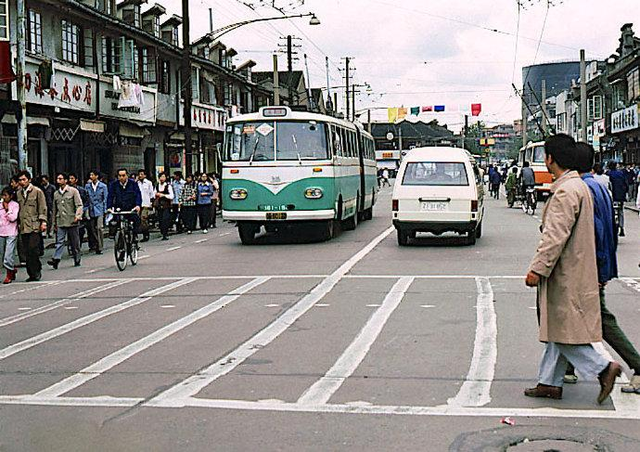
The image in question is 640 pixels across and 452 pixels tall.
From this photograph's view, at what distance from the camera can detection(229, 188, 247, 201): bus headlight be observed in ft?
73.2

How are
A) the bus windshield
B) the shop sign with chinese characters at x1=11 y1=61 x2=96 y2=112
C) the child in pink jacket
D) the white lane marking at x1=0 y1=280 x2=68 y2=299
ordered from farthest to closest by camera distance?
1. the shop sign with chinese characters at x1=11 y1=61 x2=96 y2=112
2. the bus windshield
3. the child in pink jacket
4. the white lane marking at x1=0 y1=280 x2=68 y2=299

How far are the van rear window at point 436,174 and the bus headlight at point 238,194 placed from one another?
3.76 metres

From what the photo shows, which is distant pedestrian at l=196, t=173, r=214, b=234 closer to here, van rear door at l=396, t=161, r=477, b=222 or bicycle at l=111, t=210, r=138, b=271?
van rear door at l=396, t=161, r=477, b=222

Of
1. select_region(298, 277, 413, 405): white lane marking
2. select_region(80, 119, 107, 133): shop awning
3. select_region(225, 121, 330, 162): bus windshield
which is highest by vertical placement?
select_region(80, 119, 107, 133): shop awning

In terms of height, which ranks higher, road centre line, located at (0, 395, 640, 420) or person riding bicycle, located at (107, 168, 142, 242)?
person riding bicycle, located at (107, 168, 142, 242)

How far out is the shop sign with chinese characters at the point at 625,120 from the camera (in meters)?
49.1

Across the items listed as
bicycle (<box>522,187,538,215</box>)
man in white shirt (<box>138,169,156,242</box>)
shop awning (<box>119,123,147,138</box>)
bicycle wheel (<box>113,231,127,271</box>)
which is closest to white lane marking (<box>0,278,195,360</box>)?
bicycle wheel (<box>113,231,127,271</box>)

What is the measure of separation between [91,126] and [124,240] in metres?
12.6

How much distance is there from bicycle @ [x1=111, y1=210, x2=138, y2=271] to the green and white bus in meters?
4.02

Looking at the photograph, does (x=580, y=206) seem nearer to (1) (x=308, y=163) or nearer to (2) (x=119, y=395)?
(2) (x=119, y=395)

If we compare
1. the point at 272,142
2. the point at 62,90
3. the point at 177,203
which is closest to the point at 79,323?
the point at 272,142

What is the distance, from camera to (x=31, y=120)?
26594 mm

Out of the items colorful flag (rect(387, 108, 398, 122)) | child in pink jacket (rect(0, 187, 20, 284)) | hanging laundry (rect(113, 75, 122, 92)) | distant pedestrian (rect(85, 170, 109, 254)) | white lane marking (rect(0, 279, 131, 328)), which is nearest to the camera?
white lane marking (rect(0, 279, 131, 328))

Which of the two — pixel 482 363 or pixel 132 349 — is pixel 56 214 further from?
pixel 482 363
